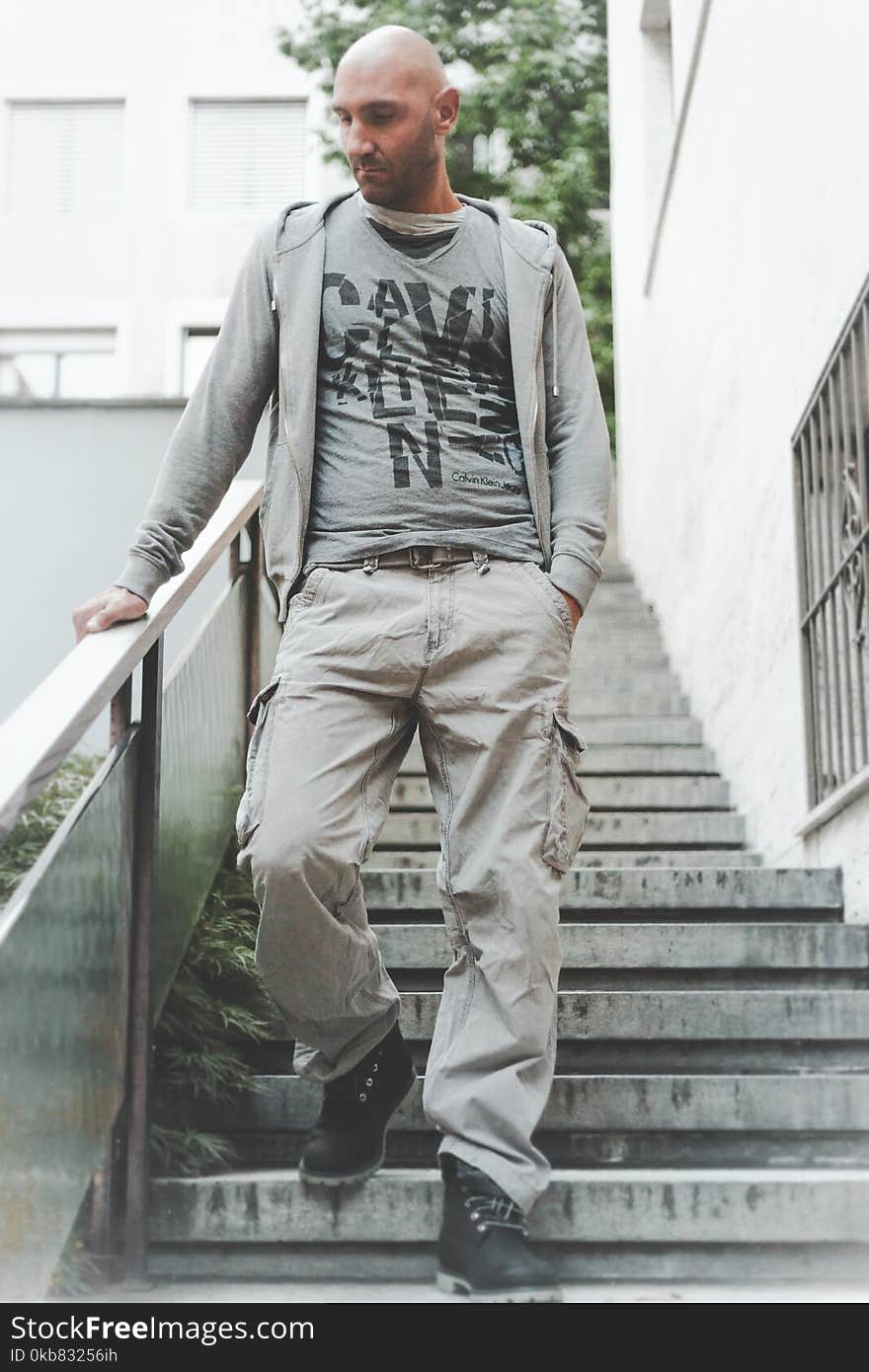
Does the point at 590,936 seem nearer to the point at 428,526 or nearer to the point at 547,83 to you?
the point at 428,526

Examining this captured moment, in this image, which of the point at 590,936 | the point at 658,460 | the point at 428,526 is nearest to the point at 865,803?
the point at 590,936

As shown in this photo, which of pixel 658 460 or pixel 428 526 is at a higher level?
pixel 428 526

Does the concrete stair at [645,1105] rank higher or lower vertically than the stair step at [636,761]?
higher

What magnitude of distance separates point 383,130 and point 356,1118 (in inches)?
54.3

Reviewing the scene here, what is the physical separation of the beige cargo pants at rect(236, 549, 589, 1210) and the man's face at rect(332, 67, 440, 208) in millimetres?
525

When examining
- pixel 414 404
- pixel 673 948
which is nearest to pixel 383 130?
pixel 414 404

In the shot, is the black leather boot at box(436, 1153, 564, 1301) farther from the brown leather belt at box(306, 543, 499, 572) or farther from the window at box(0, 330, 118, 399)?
the window at box(0, 330, 118, 399)

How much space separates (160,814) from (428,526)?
2.29ft

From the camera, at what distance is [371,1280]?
2182 millimetres

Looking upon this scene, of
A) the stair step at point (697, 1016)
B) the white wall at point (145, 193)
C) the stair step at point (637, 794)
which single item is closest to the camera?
the stair step at point (697, 1016)

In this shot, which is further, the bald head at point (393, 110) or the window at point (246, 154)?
the window at point (246, 154)

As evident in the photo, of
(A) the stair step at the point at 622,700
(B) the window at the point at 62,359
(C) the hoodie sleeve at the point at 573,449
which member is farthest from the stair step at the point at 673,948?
(B) the window at the point at 62,359

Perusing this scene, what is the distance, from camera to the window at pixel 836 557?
3.38 meters

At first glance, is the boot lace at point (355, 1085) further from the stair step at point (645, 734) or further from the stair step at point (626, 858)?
the stair step at point (645, 734)
